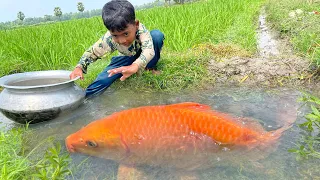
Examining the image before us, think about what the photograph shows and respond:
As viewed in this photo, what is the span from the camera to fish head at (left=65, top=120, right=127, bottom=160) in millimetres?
1772

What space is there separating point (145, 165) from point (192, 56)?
201 centimetres

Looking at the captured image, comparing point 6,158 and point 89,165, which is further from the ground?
point 6,158

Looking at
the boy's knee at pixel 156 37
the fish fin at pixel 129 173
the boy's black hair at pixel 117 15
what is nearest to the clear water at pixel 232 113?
the fish fin at pixel 129 173

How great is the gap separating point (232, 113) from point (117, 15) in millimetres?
1156

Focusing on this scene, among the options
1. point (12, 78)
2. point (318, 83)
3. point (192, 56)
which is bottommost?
point (318, 83)

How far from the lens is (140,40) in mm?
2914

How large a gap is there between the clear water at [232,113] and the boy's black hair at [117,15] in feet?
2.24

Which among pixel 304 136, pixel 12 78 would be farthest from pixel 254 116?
pixel 12 78

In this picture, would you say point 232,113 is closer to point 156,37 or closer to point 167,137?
point 167,137

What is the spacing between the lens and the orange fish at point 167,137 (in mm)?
1725

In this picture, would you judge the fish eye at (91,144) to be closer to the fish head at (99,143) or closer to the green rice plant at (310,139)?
the fish head at (99,143)

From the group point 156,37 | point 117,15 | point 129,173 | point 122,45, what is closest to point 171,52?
point 156,37

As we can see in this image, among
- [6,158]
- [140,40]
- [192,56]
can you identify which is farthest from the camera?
[192,56]

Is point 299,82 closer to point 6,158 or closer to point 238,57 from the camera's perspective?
point 238,57
